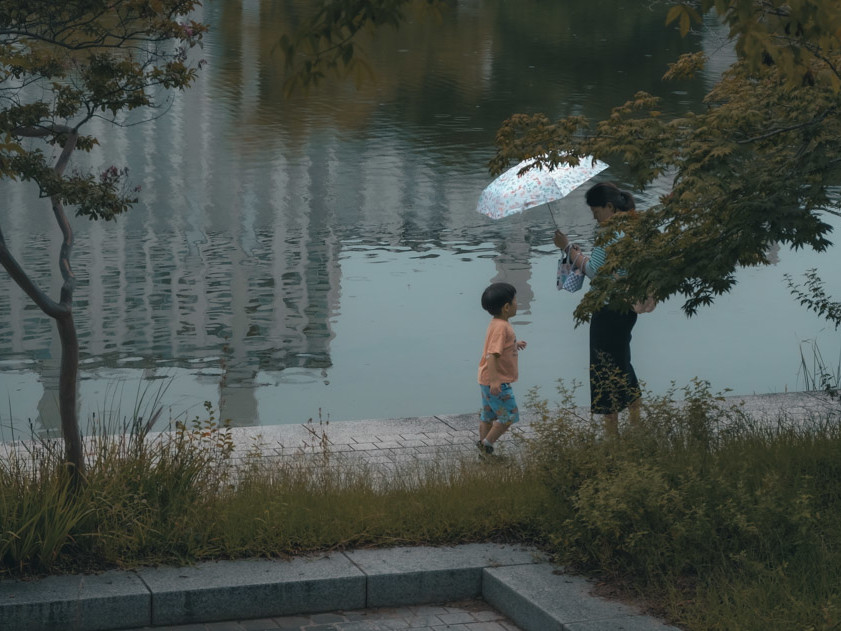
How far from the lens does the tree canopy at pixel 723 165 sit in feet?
21.0

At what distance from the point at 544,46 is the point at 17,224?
2993 centimetres

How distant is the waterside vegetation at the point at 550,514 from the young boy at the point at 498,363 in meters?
0.91

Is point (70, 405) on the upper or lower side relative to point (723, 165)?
lower

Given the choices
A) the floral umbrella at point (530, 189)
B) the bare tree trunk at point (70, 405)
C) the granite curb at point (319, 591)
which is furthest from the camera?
the floral umbrella at point (530, 189)

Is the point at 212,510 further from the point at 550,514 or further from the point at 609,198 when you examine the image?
the point at 609,198

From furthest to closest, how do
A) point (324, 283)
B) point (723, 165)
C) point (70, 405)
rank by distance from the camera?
1. point (324, 283)
2. point (723, 165)
3. point (70, 405)

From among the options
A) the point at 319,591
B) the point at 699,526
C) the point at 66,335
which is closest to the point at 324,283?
the point at 66,335

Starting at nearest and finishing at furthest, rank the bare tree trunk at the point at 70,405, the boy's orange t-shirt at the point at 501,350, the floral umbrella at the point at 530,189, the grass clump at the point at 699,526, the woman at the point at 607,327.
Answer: the grass clump at the point at 699,526
the bare tree trunk at the point at 70,405
the boy's orange t-shirt at the point at 501,350
the woman at the point at 607,327
the floral umbrella at the point at 530,189

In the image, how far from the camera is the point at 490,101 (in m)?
30.4

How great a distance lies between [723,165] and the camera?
6.49 metres

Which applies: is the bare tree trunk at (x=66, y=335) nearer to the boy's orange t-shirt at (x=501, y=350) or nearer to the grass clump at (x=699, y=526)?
the grass clump at (x=699, y=526)

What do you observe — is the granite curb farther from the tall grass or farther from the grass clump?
the grass clump

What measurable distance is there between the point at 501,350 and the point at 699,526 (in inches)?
96.0

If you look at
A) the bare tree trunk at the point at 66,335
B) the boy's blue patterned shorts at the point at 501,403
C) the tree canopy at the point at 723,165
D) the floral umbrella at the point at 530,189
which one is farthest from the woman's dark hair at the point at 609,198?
the bare tree trunk at the point at 66,335
